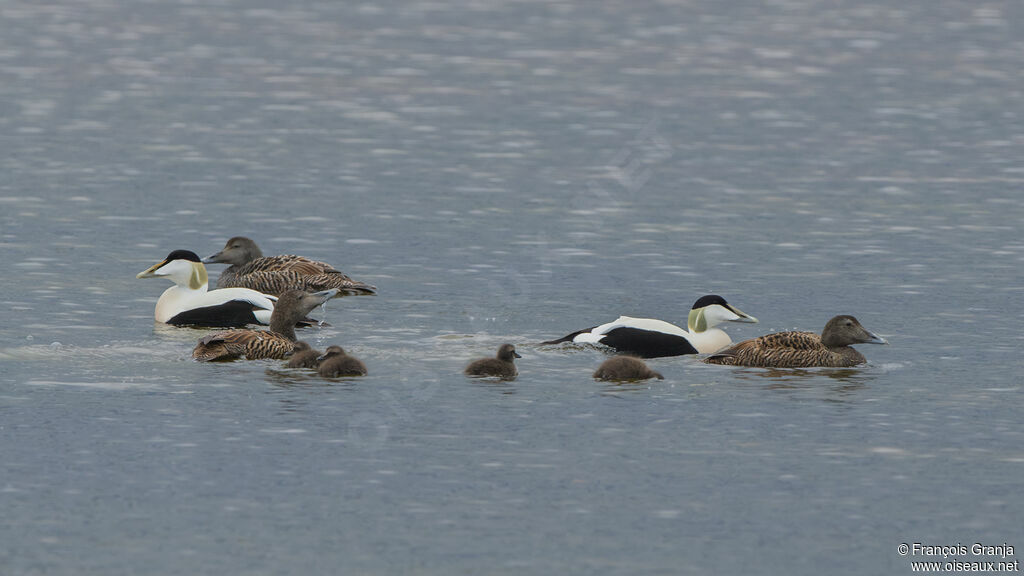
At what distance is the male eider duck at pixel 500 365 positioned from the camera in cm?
1338

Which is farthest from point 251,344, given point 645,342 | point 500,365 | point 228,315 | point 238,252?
point 238,252

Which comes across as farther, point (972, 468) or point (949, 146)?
point (949, 146)

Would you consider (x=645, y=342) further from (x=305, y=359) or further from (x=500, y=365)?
(x=305, y=359)

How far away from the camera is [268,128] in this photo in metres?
27.9

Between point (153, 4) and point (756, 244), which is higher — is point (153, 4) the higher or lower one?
the higher one

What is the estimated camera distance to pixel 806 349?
14.2 metres

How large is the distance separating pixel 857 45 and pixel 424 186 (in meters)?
19.1

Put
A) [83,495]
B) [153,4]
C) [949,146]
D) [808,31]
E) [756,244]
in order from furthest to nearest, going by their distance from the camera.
Answer: [153,4]
[808,31]
[949,146]
[756,244]
[83,495]

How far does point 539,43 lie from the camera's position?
40625 mm

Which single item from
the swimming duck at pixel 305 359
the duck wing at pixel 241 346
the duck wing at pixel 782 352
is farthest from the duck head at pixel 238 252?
the duck wing at pixel 782 352

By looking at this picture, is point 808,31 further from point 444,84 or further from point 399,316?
point 399,316

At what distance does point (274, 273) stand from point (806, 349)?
5.72 metres

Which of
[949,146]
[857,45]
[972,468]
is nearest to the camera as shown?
[972,468]

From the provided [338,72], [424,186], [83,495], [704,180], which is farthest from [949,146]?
[83,495]
